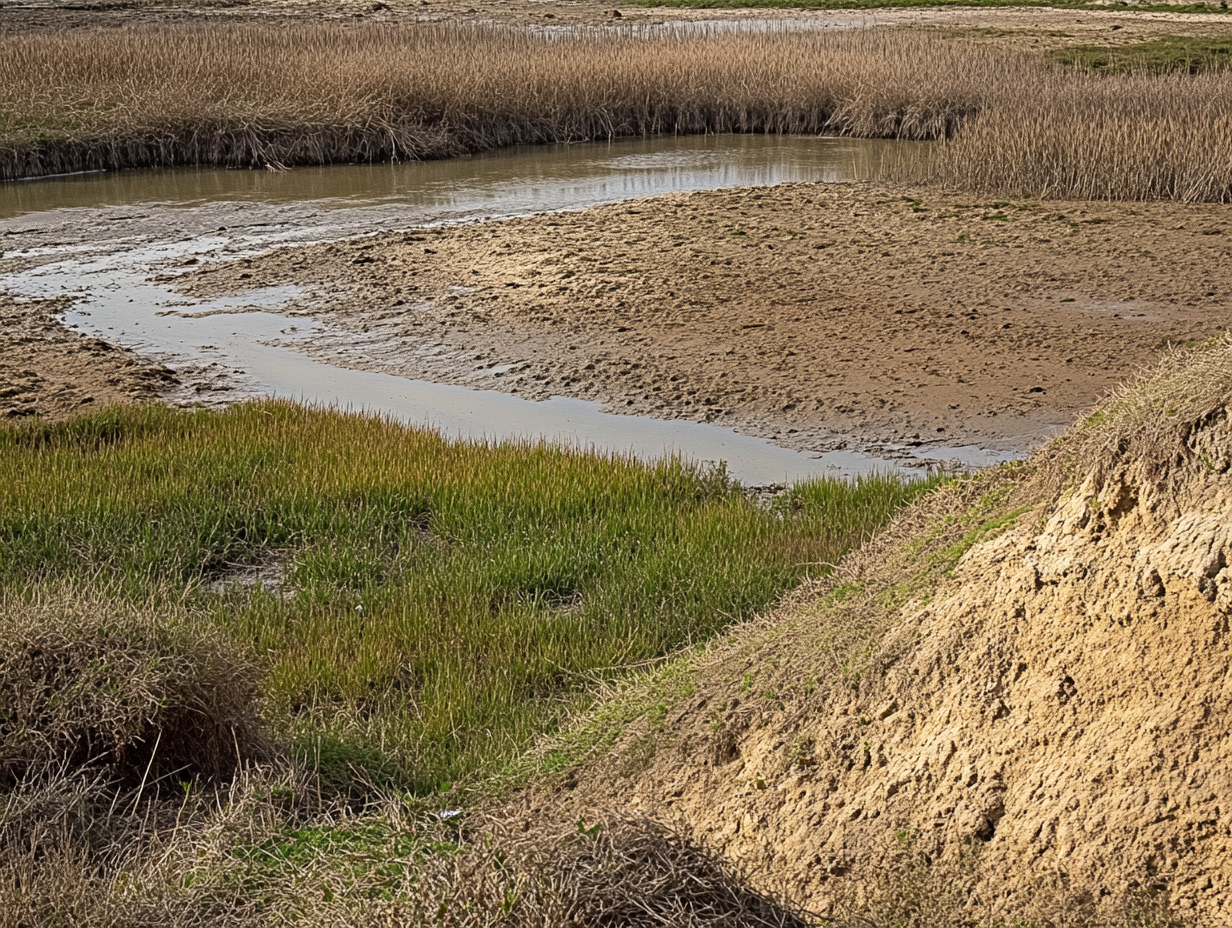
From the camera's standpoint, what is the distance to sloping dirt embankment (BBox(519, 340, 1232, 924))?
9.48 ft

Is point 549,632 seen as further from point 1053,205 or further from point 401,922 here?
point 1053,205

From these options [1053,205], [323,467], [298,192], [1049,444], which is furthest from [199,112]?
[1049,444]

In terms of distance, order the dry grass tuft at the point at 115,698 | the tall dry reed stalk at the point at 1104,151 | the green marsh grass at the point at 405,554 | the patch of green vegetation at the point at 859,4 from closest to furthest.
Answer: the dry grass tuft at the point at 115,698 → the green marsh grass at the point at 405,554 → the tall dry reed stalk at the point at 1104,151 → the patch of green vegetation at the point at 859,4

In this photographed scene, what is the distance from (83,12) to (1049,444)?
131 ft

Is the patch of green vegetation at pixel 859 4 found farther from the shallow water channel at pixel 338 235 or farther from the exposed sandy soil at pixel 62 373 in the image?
the exposed sandy soil at pixel 62 373

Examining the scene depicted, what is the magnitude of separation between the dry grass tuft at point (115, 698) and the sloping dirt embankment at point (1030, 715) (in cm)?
104

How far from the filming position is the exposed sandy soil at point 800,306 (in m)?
9.48

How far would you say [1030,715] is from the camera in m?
3.15

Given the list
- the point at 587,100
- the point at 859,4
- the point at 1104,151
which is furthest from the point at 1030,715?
the point at 859,4

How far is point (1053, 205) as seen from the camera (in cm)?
1518

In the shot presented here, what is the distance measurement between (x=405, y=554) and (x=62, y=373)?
15.4ft

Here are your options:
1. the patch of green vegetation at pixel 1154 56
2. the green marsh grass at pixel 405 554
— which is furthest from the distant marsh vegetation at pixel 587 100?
the green marsh grass at pixel 405 554

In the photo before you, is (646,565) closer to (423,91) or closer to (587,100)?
(423,91)

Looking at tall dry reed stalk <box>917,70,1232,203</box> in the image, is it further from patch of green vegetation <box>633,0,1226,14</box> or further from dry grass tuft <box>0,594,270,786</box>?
patch of green vegetation <box>633,0,1226,14</box>
